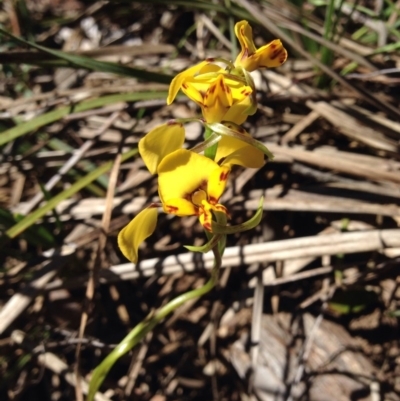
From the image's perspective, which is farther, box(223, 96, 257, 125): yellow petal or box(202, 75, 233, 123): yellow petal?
box(223, 96, 257, 125): yellow petal

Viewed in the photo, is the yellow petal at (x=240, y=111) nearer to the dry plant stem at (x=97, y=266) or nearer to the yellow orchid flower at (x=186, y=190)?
the yellow orchid flower at (x=186, y=190)

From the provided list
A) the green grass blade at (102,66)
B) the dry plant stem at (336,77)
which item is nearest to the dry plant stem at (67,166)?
the green grass blade at (102,66)

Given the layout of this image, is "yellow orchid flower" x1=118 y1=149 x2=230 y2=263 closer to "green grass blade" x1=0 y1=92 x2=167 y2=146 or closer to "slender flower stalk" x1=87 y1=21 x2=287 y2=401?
"slender flower stalk" x1=87 y1=21 x2=287 y2=401

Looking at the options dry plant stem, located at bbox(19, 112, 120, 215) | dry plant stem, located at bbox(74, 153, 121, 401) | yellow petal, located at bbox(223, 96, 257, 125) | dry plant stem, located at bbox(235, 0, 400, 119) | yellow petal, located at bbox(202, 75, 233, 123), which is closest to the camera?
yellow petal, located at bbox(202, 75, 233, 123)

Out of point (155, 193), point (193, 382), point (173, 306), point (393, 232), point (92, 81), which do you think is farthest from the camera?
point (92, 81)

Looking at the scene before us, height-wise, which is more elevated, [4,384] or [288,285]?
[4,384]

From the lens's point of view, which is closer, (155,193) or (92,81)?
(155,193)

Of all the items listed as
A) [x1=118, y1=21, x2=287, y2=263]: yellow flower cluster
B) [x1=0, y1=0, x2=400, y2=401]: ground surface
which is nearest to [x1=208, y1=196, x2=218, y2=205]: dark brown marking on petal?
[x1=118, y1=21, x2=287, y2=263]: yellow flower cluster

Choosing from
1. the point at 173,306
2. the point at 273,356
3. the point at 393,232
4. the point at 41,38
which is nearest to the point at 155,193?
the point at 173,306

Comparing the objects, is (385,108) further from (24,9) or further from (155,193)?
(24,9)
